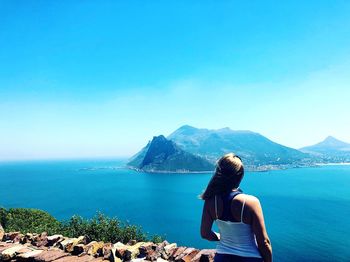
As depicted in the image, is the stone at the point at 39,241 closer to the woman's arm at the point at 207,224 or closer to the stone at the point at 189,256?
the stone at the point at 189,256

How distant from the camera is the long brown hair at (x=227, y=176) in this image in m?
2.82

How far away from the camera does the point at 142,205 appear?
308 ft

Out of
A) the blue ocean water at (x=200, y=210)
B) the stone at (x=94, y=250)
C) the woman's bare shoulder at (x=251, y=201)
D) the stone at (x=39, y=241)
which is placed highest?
the woman's bare shoulder at (x=251, y=201)

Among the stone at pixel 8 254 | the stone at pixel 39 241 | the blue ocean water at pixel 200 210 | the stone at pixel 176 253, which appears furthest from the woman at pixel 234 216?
the blue ocean water at pixel 200 210

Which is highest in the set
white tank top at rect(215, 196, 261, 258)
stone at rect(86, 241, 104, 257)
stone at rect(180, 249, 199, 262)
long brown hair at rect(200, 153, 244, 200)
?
long brown hair at rect(200, 153, 244, 200)

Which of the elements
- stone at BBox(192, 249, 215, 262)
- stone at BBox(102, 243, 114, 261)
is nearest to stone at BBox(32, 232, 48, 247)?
stone at BBox(102, 243, 114, 261)

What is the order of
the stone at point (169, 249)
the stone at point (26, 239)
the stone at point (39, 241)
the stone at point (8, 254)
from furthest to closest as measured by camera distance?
the stone at point (26, 239), the stone at point (39, 241), the stone at point (169, 249), the stone at point (8, 254)

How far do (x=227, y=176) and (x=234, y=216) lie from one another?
1.15 ft

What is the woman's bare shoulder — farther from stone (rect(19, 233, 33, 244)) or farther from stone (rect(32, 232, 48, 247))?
stone (rect(19, 233, 33, 244))

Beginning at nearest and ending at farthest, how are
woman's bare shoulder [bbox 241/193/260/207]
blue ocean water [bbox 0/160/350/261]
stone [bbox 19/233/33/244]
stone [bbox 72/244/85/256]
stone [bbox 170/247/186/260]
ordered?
1. woman's bare shoulder [bbox 241/193/260/207]
2. stone [bbox 170/247/186/260]
3. stone [bbox 72/244/85/256]
4. stone [bbox 19/233/33/244]
5. blue ocean water [bbox 0/160/350/261]

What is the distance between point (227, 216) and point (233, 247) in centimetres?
32

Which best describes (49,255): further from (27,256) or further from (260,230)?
(260,230)

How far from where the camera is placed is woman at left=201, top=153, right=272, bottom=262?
2652 mm

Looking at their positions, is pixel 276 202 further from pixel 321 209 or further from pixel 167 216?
pixel 167 216
